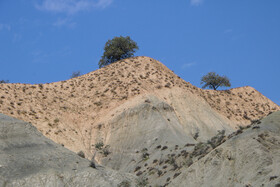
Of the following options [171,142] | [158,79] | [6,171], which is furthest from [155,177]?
[158,79]

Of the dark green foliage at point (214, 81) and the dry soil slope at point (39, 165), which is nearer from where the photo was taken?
the dry soil slope at point (39, 165)

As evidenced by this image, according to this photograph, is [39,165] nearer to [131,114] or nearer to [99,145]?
[99,145]

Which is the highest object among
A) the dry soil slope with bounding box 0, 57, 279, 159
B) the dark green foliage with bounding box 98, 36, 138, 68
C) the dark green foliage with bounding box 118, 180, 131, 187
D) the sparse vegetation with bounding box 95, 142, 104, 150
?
the dark green foliage with bounding box 98, 36, 138, 68

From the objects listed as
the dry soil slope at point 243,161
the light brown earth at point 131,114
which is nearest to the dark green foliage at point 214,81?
the light brown earth at point 131,114

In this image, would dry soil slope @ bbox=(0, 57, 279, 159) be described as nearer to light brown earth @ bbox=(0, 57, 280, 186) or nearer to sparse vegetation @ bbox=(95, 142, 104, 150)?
light brown earth @ bbox=(0, 57, 280, 186)

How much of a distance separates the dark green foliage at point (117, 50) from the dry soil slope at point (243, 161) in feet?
142

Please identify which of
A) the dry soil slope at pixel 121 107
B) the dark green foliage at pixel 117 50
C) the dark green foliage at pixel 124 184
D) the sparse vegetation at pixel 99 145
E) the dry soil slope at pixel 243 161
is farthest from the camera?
the dark green foliage at pixel 117 50

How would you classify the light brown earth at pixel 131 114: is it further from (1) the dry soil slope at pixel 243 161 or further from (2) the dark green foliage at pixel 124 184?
(2) the dark green foliage at pixel 124 184

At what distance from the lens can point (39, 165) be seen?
37.2 meters

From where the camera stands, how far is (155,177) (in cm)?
4509

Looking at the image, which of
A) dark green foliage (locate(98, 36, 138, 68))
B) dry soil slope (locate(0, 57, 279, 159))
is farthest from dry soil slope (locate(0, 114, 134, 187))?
dark green foliage (locate(98, 36, 138, 68))

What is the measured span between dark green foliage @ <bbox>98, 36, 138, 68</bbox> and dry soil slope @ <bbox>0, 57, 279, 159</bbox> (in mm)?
4219

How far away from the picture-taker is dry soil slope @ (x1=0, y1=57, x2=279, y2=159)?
58106 millimetres

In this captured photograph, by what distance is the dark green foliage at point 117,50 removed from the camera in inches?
3132
